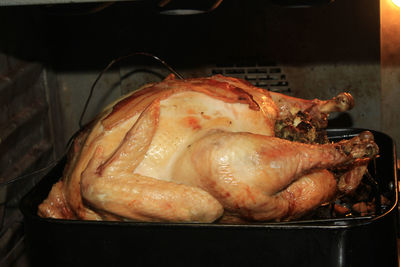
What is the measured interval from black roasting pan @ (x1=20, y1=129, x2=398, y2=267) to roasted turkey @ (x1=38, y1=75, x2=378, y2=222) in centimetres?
9

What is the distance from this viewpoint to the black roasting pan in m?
1.25

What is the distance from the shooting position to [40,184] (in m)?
1.62

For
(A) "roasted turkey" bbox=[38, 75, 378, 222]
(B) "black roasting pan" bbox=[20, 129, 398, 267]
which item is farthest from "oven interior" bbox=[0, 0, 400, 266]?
(B) "black roasting pan" bbox=[20, 129, 398, 267]

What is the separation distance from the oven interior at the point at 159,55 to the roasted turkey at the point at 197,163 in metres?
0.47

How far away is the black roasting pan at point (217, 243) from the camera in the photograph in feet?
4.09

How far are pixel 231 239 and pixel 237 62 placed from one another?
0.95 meters

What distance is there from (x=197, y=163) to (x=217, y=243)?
228 millimetres

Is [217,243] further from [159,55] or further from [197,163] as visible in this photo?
[159,55]

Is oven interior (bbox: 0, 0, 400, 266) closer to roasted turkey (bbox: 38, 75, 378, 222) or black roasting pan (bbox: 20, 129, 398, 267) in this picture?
roasted turkey (bbox: 38, 75, 378, 222)

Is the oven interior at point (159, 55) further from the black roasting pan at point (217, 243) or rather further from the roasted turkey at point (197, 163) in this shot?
the black roasting pan at point (217, 243)

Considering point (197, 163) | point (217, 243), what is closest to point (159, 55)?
point (197, 163)

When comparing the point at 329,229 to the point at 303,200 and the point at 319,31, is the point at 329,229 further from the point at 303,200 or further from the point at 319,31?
the point at 319,31

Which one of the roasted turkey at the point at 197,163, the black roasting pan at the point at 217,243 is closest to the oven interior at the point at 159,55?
the roasted turkey at the point at 197,163

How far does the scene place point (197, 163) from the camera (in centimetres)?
142
